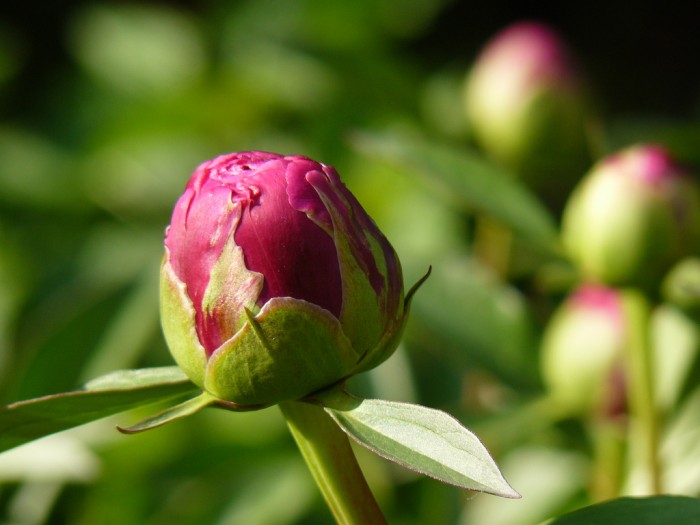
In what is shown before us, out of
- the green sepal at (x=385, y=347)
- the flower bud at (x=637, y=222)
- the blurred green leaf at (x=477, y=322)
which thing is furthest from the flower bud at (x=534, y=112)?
the green sepal at (x=385, y=347)

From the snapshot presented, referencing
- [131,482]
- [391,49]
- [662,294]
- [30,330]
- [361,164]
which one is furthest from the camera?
[391,49]

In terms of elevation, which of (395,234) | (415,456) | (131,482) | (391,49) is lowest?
(131,482)

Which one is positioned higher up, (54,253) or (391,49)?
(391,49)

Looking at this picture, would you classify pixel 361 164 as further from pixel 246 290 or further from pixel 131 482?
pixel 246 290

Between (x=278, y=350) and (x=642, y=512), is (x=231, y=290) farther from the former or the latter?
(x=642, y=512)

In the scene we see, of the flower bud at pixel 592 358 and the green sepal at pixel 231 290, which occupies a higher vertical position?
the green sepal at pixel 231 290

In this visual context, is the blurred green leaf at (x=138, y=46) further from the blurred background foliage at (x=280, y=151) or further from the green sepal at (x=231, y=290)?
the green sepal at (x=231, y=290)

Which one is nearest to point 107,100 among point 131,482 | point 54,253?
point 54,253
